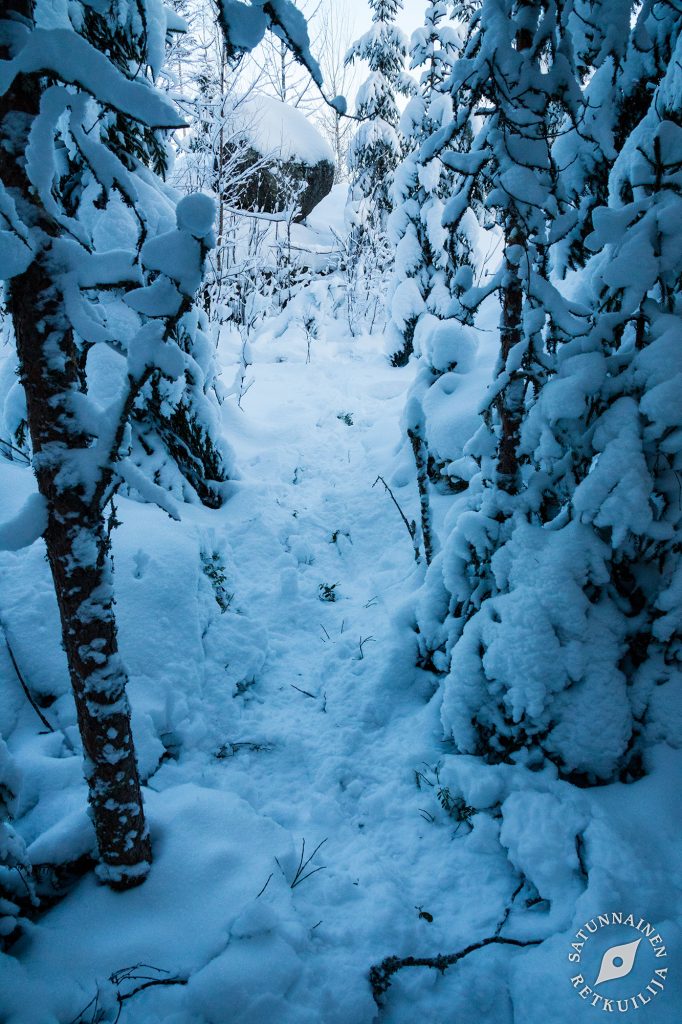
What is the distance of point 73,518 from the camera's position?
5.47ft

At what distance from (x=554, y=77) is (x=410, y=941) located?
12.8ft

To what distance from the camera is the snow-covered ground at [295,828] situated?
190 cm

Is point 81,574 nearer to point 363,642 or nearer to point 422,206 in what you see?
point 363,642

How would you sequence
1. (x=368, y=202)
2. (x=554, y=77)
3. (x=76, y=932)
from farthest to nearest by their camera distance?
(x=368, y=202) → (x=554, y=77) → (x=76, y=932)

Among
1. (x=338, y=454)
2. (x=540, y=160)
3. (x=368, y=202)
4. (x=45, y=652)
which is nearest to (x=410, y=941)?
(x=45, y=652)

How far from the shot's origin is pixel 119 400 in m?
1.57

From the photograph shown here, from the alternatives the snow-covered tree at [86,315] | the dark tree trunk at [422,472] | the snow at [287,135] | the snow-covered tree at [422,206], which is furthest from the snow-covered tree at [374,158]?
the snow-covered tree at [86,315]

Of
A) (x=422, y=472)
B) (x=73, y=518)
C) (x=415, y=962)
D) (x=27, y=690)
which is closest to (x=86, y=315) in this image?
(x=73, y=518)

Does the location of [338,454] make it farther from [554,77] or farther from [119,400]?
[119,400]

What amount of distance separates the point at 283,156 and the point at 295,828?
18.4 m

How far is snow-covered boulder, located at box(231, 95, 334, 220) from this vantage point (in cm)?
1501

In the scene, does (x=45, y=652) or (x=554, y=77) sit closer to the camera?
(x=554, y=77)

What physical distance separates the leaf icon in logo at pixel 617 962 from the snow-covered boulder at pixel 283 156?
1622 cm

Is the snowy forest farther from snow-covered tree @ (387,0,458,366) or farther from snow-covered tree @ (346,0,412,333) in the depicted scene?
snow-covered tree @ (346,0,412,333)
